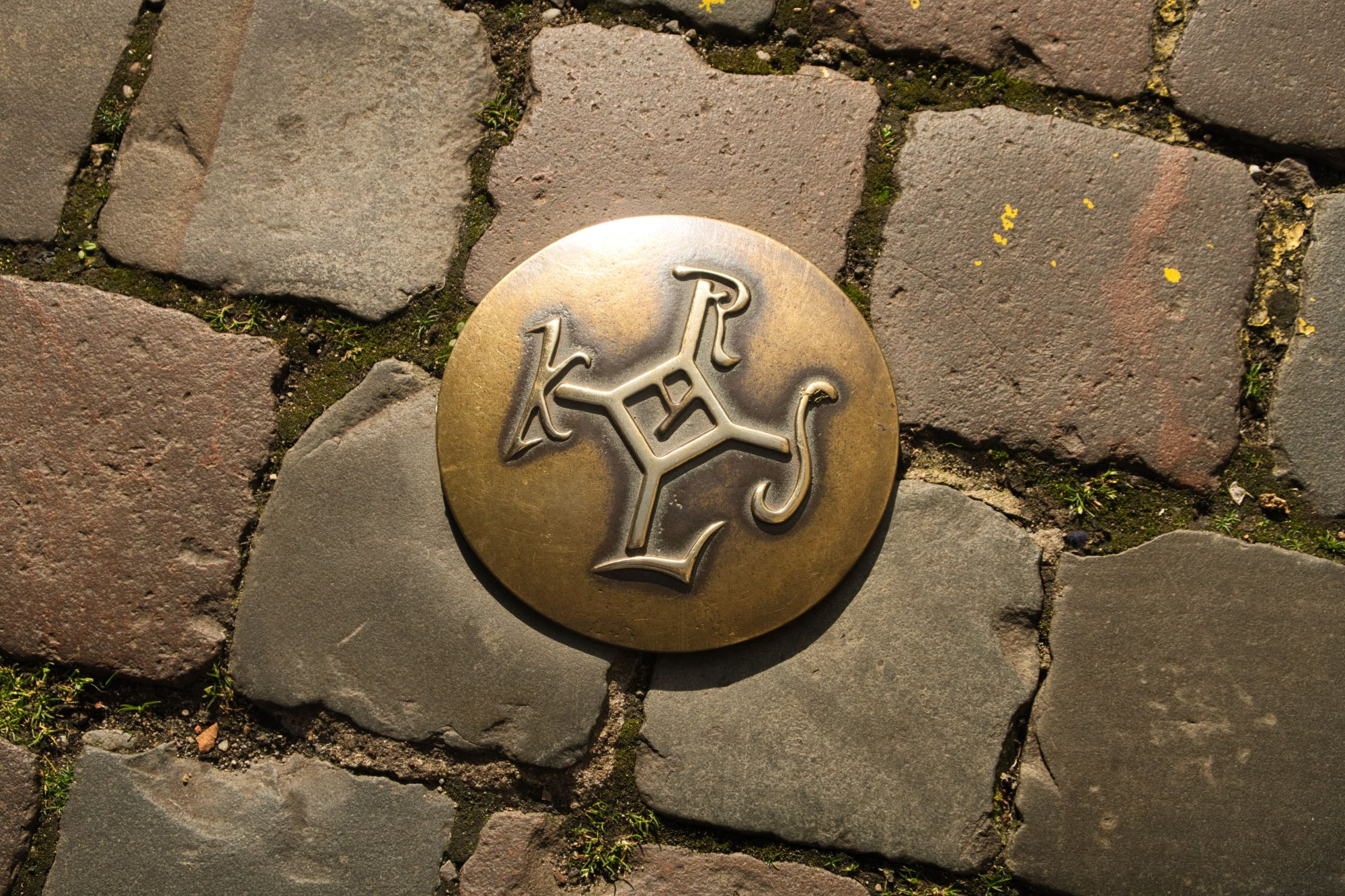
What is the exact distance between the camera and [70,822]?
1699 mm

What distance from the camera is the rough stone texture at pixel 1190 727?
163 cm

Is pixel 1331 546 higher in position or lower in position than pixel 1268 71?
lower

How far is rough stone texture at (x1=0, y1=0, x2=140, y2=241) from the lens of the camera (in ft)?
6.09

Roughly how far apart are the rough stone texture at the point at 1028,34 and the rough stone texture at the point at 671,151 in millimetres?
140

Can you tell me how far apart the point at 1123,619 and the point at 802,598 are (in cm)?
61

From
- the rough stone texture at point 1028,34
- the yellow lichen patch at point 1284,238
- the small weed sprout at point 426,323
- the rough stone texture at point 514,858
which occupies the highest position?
the rough stone texture at point 1028,34

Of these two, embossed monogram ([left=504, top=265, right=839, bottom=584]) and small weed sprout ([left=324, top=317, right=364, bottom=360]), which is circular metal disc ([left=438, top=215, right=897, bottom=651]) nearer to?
embossed monogram ([left=504, top=265, right=839, bottom=584])

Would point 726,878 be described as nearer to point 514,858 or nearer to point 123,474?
point 514,858

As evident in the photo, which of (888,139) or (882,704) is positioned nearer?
(882,704)

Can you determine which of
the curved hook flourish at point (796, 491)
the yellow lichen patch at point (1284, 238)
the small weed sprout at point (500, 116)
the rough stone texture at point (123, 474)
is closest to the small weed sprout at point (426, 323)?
the rough stone texture at point (123, 474)

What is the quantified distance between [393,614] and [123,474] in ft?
1.97

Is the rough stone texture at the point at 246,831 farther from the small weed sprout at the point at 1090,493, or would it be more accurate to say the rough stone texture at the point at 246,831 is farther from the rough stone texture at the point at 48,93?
the small weed sprout at the point at 1090,493

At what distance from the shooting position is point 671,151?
5.96 ft

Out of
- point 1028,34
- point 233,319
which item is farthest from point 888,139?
point 233,319
